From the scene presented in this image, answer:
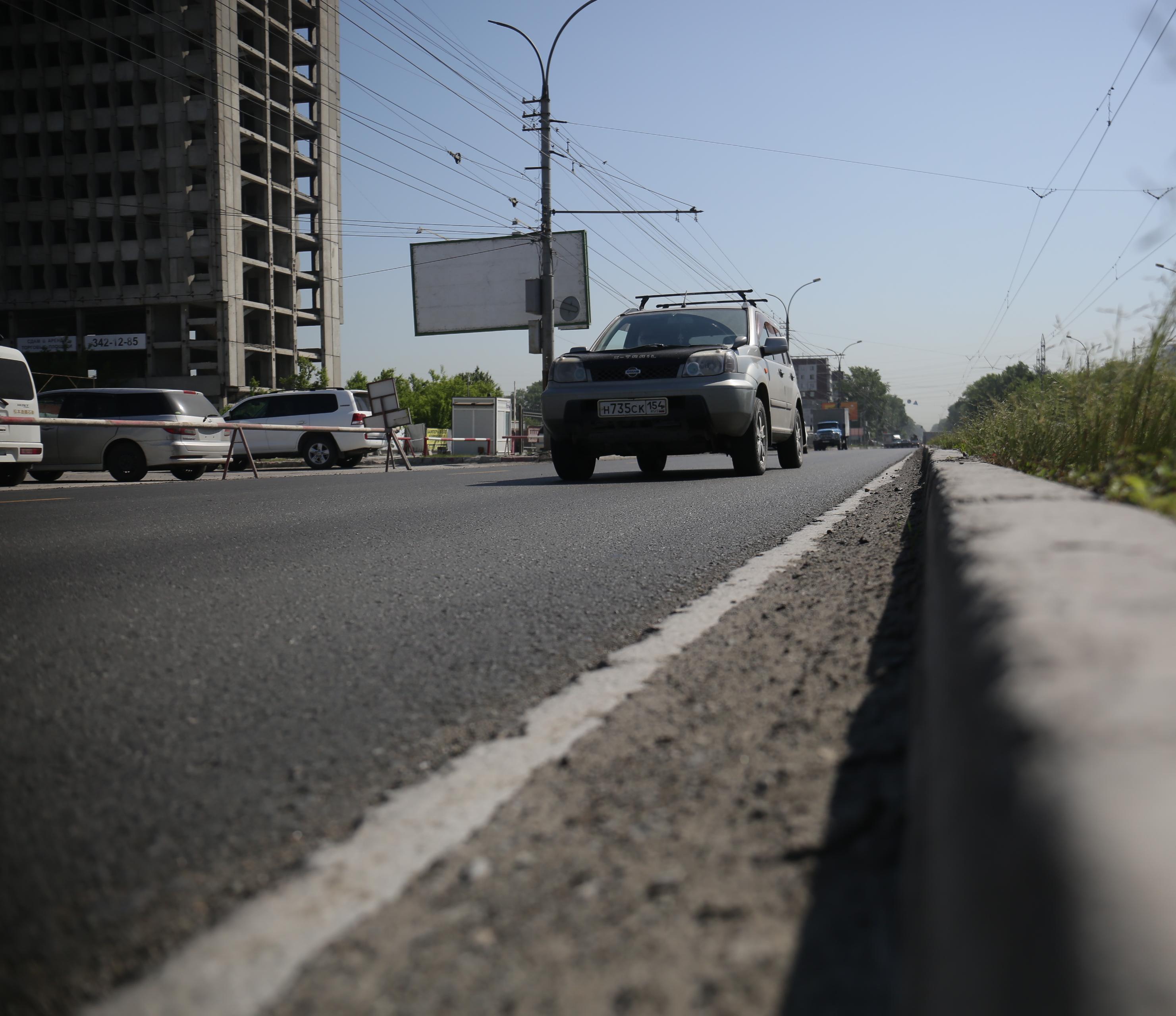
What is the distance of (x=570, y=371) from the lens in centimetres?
1050

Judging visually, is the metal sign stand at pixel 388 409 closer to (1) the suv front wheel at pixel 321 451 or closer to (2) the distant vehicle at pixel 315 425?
(2) the distant vehicle at pixel 315 425

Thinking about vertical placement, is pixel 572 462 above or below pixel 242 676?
above

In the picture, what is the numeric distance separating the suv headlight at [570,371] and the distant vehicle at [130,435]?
26.5 feet

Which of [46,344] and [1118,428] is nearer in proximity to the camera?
[1118,428]

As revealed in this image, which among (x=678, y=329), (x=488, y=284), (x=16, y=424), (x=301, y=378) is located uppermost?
(x=488, y=284)

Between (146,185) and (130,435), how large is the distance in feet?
188

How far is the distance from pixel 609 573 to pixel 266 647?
1659 millimetres

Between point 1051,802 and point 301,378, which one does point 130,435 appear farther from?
point 301,378

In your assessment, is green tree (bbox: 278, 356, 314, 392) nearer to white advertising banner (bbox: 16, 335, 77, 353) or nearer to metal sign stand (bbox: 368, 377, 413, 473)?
white advertising banner (bbox: 16, 335, 77, 353)

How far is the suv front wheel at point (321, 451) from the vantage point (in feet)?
73.2


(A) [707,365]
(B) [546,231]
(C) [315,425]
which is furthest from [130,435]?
(B) [546,231]

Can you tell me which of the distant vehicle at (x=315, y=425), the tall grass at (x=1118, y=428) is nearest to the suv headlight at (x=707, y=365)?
the tall grass at (x=1118, y=428)

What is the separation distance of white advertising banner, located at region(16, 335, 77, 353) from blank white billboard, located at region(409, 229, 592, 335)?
3468cm

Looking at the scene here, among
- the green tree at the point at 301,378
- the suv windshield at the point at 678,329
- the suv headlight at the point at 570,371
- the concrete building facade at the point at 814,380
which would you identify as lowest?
the suv headlight at the point at 570,371
